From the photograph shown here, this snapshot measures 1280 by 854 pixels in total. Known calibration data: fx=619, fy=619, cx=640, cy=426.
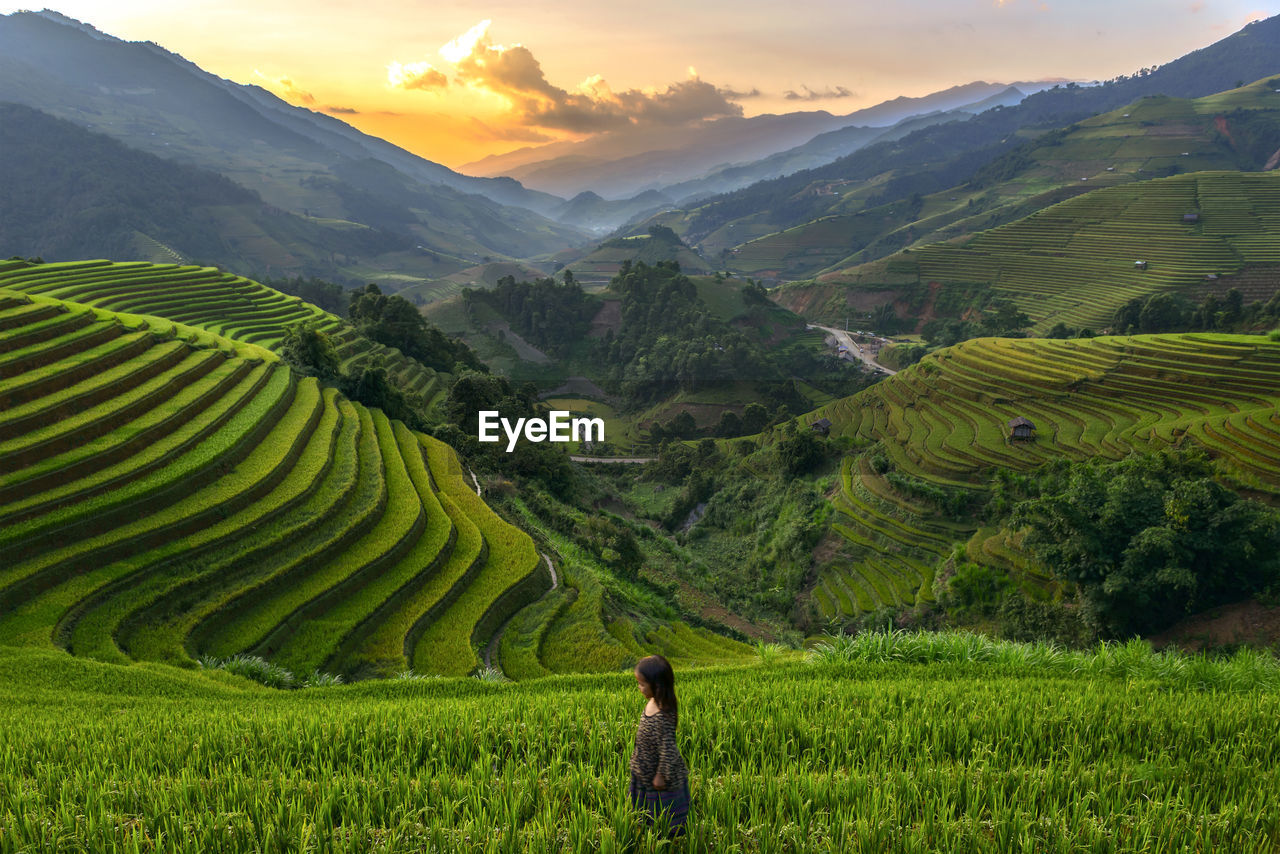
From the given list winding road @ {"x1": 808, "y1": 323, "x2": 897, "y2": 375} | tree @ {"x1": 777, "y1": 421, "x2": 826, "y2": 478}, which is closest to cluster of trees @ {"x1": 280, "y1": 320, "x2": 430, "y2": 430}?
tree @ {"x1": 777, "y1": 421, "x2": 826, "y2": 478}

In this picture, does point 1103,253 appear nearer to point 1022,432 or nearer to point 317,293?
point 1022,432

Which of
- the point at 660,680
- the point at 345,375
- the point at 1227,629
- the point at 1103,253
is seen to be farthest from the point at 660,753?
the point at 1103,253

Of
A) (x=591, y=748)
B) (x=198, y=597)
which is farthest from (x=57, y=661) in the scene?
(x=591, y=748)

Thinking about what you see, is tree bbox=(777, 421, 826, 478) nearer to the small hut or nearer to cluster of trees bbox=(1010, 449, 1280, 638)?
the small hut

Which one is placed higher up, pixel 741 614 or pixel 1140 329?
pixel 1140 329

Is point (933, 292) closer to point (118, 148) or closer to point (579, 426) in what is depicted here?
point (579, 426)

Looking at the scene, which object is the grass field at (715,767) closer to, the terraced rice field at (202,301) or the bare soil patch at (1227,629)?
the bare soil patch at (1227,629)

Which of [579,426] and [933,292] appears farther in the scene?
[933,292]
